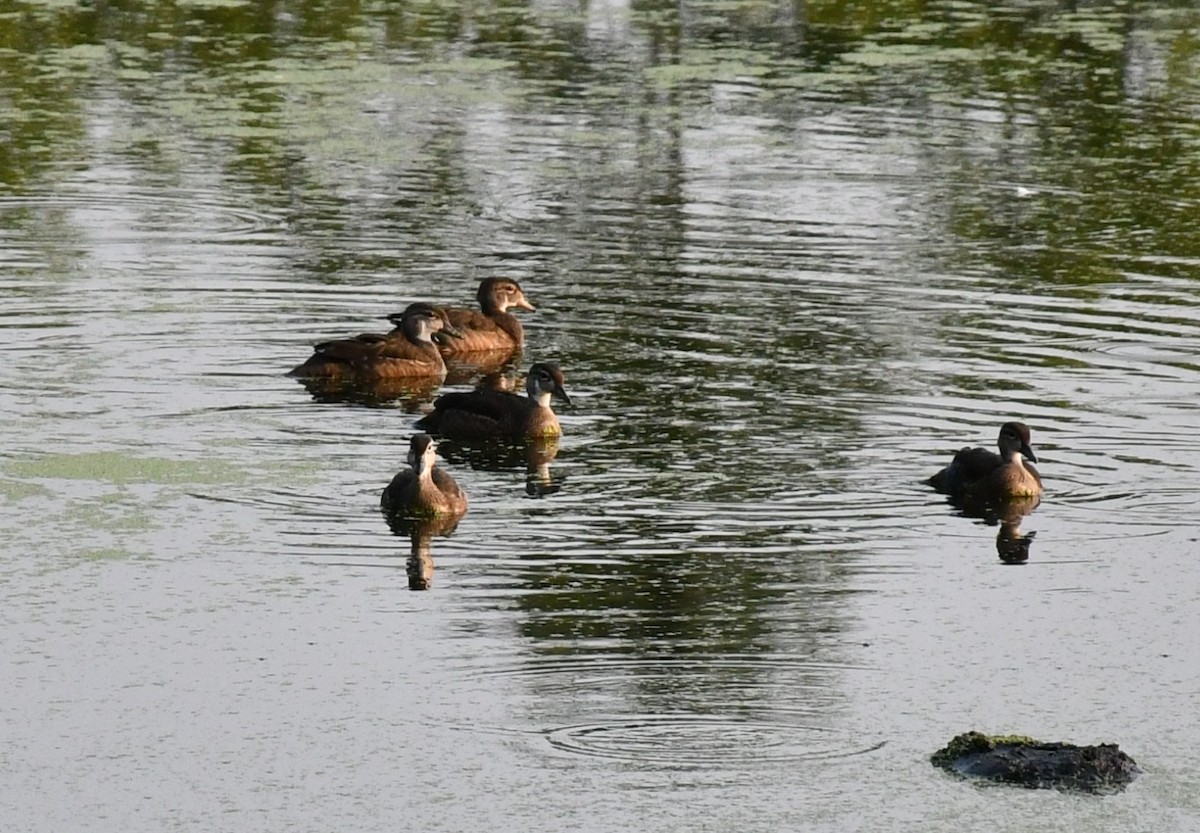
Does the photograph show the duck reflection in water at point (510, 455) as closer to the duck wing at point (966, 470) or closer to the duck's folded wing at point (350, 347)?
the duck's folded wing at point (350, 347)

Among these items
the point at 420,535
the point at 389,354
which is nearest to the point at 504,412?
the point at 389,354

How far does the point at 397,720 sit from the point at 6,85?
17161 mm

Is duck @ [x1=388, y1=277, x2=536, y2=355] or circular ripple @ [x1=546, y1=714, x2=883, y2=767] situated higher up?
circular ripple @ [x1=546, y1=714, x2=883, y2=767]

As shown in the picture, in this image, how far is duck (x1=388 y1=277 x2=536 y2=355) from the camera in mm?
15750

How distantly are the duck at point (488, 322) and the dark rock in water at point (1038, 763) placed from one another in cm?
780

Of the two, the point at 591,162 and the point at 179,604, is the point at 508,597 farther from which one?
the point at 591,162

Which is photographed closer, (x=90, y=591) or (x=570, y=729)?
(x=570, y=729)

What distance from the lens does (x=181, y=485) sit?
39.4 ft

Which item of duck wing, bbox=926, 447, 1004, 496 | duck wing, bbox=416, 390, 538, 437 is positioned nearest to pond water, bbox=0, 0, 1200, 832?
duck wing, bbox=926, 447, 1004, 496

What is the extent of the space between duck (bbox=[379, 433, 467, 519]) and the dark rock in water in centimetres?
367

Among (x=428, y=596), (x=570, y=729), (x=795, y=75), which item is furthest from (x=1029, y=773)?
(x=795, y=75)

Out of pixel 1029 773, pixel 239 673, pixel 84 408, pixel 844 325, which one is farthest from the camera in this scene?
pixel 844 325

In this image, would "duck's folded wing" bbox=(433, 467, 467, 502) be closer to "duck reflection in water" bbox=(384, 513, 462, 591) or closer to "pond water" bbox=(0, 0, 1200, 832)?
"duck reflection in water" bbox=(384, 513, 462, 591)

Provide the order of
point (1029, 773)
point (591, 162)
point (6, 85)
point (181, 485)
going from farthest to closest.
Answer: point (6, 85), point (591, 162), point (181, 485), point (1029, 773)
